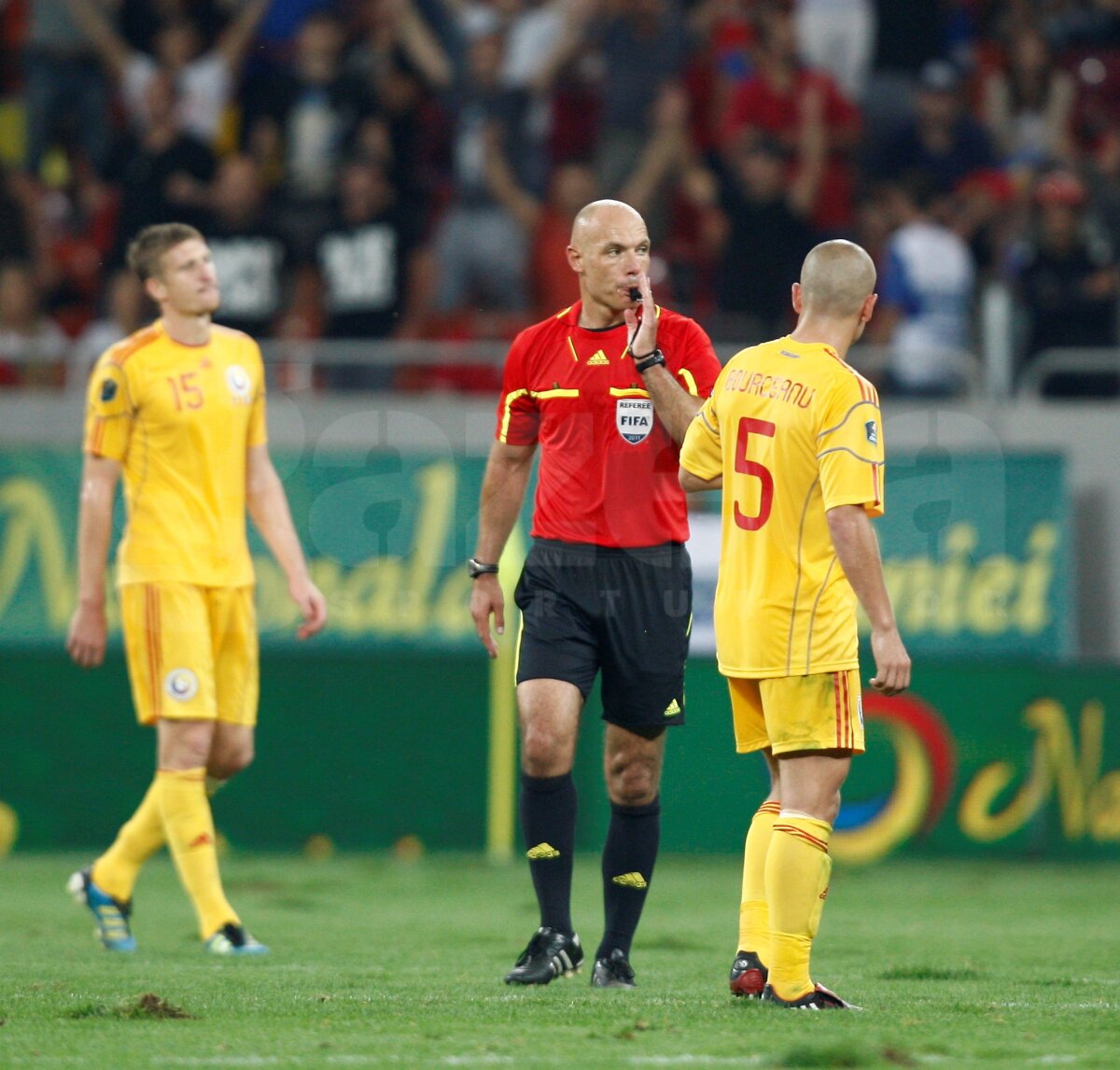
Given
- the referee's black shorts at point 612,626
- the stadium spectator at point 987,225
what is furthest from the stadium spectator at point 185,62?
the referee's black shorts at point 612,626

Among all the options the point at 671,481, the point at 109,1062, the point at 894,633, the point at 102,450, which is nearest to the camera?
the point at 109,1062

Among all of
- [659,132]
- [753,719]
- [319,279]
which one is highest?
[659,132]

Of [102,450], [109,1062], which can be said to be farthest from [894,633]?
[102,450]

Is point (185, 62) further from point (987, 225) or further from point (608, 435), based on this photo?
point (608, 435)

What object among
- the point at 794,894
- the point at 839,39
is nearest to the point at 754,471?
the point at 794,894

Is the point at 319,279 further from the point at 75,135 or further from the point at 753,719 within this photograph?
the point at 753,719

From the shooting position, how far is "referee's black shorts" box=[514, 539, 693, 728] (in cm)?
656

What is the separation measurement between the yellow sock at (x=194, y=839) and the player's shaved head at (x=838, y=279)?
10.1 ft

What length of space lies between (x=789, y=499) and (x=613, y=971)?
1681 millimetres

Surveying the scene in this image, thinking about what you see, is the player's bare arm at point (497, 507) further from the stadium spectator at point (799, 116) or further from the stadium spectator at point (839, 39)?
the stadium spectator at point (839, 39)

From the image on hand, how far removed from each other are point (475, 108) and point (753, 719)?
30.4 ft

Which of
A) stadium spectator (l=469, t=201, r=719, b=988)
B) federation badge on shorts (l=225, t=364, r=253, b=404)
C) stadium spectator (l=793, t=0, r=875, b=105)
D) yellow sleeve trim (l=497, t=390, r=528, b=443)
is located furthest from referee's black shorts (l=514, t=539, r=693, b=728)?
stadium spectator (l=793, t=0, r=875, b=105)

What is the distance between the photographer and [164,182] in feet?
45.8

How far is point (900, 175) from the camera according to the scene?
14469 mm
